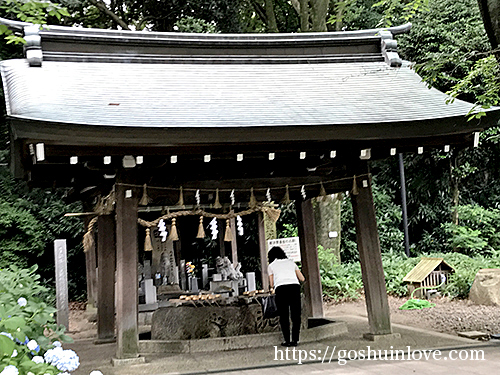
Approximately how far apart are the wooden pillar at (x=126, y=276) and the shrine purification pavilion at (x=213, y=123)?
1 centimetres

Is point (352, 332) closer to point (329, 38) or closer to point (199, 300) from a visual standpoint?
point (199, 300)

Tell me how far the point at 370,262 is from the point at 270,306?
169 centimetres

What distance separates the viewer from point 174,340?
26.1 feet

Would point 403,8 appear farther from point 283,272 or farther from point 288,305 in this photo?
point 288,305

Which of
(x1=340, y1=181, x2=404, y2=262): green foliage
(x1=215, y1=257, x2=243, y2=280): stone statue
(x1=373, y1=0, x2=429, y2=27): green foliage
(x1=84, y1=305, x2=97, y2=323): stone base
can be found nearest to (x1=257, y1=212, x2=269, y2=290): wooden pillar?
(x1=215, y1=257, x2=243, y2=280): stone statue

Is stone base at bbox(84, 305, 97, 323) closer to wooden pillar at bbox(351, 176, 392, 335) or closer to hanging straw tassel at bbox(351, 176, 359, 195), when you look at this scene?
wooden pillar at bbox(351, 176, 392, 335)

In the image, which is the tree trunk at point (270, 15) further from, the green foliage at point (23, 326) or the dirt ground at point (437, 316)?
the green foliage at point (23, 326)

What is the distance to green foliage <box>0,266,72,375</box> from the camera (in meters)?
2.57

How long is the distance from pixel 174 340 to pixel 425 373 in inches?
153

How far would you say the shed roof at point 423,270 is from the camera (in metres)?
12.2

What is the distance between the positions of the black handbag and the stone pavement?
1.49 ft

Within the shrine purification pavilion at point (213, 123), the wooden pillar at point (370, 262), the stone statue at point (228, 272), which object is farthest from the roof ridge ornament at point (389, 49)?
the stone statue at point (228, 272)

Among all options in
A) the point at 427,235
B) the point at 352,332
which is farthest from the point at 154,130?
the point at 427,235

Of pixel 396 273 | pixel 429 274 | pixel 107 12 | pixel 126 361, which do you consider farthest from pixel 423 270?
pixel 107 12
